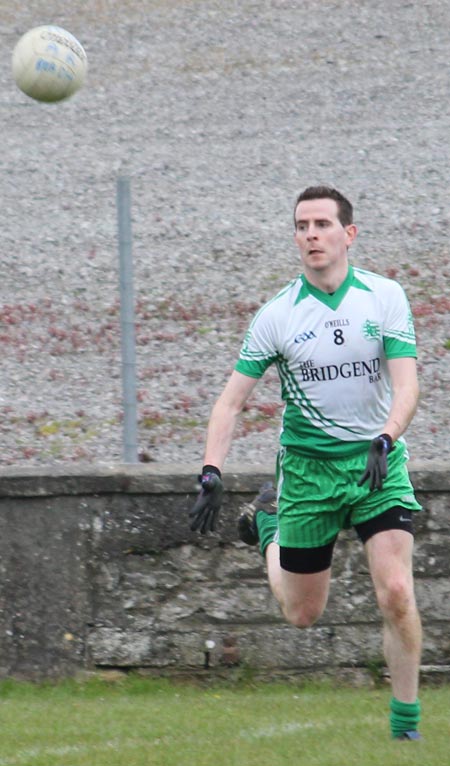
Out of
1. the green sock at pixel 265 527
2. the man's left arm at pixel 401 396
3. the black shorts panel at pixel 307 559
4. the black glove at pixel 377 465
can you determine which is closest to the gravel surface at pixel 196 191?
the green sock at pixel 265 527

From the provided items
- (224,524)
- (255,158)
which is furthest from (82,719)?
(255,158)

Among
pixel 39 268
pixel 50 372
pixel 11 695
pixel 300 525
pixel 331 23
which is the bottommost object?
pixel 11 695

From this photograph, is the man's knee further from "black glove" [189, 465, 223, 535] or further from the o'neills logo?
the o'neills logo

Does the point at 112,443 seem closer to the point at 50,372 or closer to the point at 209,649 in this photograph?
the point at 50,372

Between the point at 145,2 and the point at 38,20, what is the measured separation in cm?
180

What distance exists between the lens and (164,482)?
7195 millimetres

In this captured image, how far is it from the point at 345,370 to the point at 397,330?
284 mm

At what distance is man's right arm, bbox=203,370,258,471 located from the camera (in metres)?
5.69

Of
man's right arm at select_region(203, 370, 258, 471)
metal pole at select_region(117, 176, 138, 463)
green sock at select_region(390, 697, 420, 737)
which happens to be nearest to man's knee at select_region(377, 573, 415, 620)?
green sock at select_region(390, 697, 420, 737)

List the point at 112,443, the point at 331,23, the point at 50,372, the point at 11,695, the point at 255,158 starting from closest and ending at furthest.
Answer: the point at 11,695, the point at 112,443, the point at 50,372, the point at 255,158, the point at 331,23

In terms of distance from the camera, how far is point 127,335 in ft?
Answer: 23.8

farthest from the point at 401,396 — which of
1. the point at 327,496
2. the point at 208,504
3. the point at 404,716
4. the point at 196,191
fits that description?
the point at 196,191

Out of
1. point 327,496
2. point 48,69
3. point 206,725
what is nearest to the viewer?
point 327,496

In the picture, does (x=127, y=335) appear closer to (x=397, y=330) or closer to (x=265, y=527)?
(x=265, y=527)
